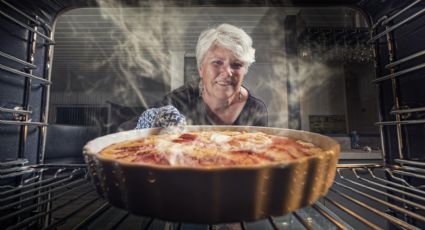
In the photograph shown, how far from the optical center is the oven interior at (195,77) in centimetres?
57

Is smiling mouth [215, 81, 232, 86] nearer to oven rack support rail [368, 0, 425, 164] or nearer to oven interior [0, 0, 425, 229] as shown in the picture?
oven interior [0, 0, 425, 229]

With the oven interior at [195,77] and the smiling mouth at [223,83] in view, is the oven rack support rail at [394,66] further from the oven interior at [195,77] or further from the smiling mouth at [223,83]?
the smiling mouth at [223,83]

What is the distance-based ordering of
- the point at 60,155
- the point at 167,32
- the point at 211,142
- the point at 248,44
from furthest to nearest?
the point at 167,32, the point at 60,155, the point at 248,44, the point at 211,142

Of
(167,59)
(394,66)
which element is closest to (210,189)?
(394,66)

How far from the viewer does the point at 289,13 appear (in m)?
3.17

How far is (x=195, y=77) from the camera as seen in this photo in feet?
13.5

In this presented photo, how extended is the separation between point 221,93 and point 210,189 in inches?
61.5

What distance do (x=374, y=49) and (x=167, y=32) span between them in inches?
126

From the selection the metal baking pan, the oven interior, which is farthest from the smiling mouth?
the metal baking pan

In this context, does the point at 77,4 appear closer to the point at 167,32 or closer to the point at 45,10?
the point at 45,10

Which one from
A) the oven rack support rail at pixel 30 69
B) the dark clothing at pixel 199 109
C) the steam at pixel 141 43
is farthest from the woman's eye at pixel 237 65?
the oven rack support rail at pixel 30 69

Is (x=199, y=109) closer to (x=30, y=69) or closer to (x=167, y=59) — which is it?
(x=30, y=69)

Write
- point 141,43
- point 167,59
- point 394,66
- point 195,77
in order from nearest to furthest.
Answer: point 394,66 → point 141,43 → point 195,77 → point 167,59

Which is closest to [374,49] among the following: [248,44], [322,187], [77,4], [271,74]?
[322,187]
